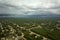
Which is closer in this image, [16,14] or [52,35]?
[52,35]

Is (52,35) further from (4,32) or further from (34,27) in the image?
(4,32)

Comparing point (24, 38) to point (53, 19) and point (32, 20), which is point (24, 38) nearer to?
point (32, 20)

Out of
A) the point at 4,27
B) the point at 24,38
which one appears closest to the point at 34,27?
the point at 24,38

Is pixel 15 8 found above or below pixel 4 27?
above

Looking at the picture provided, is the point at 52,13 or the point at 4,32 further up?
the point at 52,13

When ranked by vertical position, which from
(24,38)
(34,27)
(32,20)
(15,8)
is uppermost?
(15,8)

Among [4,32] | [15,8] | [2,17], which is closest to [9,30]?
[4,32]
